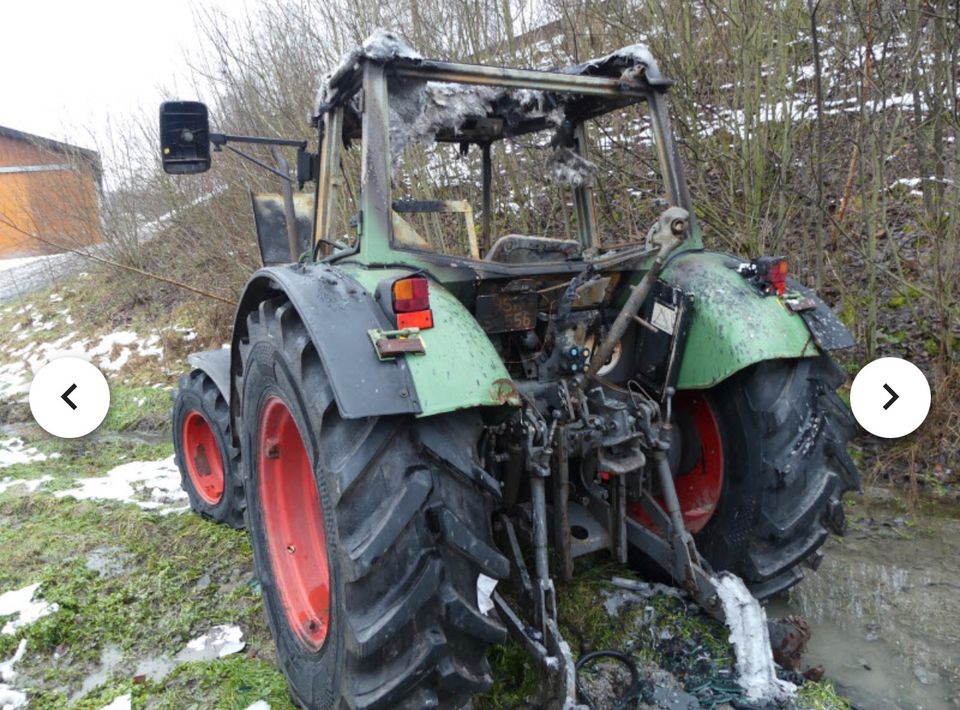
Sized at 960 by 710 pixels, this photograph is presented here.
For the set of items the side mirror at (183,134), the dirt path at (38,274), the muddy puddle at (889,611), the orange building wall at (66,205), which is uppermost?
the orange building wall at (66,205)

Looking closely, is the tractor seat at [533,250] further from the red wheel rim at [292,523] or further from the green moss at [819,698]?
the green moss at [819,698]

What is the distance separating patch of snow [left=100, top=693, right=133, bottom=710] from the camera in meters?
2.73

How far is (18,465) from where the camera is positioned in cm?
632

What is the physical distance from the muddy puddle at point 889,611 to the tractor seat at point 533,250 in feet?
A: 5.86

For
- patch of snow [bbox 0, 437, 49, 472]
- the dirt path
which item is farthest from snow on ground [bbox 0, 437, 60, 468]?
the dirt path

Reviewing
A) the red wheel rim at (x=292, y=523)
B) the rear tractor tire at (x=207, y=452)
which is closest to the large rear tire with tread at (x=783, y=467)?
the red wheel rim at (x=292, y=523)

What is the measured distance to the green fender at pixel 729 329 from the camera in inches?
104

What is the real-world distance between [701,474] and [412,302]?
1.59 m

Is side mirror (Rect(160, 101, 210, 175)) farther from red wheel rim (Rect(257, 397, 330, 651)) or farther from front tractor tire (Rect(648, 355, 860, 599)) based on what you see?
front tractor tire (Rect(648, 355, 860, 599))

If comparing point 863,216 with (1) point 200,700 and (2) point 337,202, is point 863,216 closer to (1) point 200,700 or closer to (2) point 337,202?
Answer: (2) point 337,202

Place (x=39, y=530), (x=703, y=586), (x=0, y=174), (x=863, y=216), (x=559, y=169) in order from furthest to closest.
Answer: (x=0, y=174), (x=863, y=216), (x=39, y=530), (x=559, y=169), (x=703, y=586)

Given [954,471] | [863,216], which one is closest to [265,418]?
[954,471]

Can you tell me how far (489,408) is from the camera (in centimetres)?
224

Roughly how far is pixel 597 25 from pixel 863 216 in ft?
9.51
